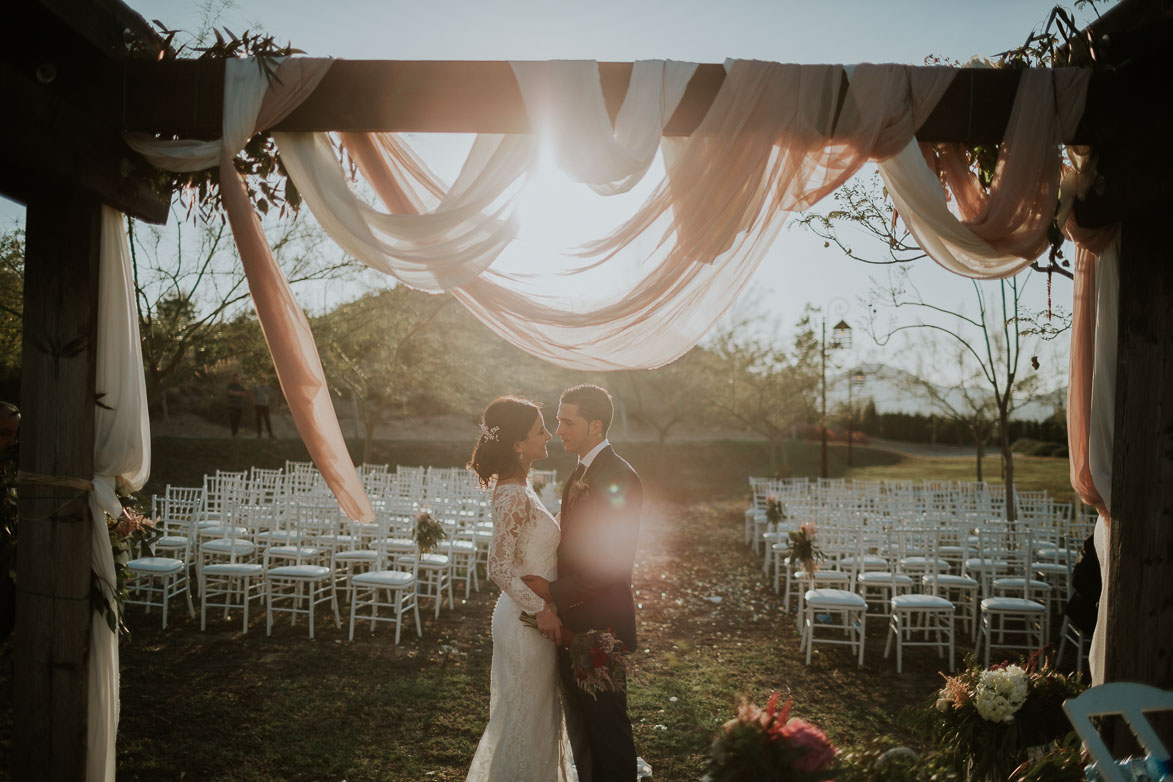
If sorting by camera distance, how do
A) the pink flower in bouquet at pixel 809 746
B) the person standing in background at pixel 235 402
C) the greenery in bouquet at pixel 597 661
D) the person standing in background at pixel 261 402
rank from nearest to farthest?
the pink flower in bouquet at pixel 809 746 < the greenery in bouquet at pixel 597 661 < the person standing in background at pixel 235 402 < the person standing in background at pixel 261 402

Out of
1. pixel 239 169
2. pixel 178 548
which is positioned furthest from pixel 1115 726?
pixel 178 548

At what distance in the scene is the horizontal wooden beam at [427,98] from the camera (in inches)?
143

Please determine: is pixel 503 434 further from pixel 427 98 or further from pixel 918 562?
pixel 918 562

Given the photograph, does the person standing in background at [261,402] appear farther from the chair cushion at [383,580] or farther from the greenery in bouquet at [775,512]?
the chair cushion at [383,580]

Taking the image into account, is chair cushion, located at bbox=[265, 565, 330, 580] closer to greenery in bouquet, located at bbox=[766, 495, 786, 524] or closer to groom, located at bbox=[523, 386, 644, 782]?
groom, located at bbox=[523, 386, 644, 782]

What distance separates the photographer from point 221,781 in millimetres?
4336

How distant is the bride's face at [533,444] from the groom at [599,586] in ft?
0.66

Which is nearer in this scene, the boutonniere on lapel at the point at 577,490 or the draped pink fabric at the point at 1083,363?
the boutonniere on lapel at the point at 577,490

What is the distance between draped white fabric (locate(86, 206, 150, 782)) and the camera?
148 inches

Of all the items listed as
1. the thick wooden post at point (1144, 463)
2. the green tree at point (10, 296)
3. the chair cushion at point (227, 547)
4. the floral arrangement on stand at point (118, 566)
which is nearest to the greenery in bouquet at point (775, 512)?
the chair cushion at point (227, 547)

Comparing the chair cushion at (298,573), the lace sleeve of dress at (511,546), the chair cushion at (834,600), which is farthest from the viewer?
the chair cushion at (298,573)

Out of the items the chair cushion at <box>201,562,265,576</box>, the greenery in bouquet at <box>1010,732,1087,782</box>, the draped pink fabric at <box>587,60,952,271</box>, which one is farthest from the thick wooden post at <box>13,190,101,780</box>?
the greenery in bouquet at <box>1010,732,1087,782</box>

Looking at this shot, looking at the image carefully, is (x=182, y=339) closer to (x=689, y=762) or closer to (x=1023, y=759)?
(x=689, y=762)

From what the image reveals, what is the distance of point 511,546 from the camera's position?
371 centimetres
